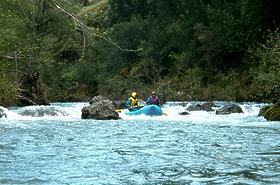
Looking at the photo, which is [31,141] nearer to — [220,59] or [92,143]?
[92,143]

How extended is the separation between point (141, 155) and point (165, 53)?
3358 centimetres

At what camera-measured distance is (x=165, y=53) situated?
141 feet

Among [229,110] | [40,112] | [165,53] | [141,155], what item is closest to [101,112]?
[40,112]

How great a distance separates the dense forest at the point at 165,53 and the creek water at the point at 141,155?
9922 mm

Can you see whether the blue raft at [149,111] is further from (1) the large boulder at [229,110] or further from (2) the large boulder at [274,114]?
(2) the large boulder at [274,114]

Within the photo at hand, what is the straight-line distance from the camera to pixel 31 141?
39.7 ft

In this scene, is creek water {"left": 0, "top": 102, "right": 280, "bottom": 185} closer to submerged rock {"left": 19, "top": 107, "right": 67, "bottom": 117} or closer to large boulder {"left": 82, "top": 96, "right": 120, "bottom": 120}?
large boulder {"left": 82, "top": 96, "right": 120, "bottom": 120}

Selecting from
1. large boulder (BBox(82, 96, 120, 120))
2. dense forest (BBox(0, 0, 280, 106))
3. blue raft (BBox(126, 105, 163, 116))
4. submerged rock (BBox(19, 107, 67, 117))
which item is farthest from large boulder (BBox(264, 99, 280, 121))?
submerged rock (BBox(19, 107, 67, 117))

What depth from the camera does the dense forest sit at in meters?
31.8

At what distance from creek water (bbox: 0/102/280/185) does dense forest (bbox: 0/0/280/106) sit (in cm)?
992

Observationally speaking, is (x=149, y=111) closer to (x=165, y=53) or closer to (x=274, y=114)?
(x=274, y=114)

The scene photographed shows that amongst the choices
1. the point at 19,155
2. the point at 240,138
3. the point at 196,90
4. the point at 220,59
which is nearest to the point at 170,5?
the point at 220,59

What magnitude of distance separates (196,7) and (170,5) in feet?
18.6

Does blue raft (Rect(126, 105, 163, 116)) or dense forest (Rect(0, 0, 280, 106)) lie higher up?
dense forest (Rect(0, 0, 280, 106))
